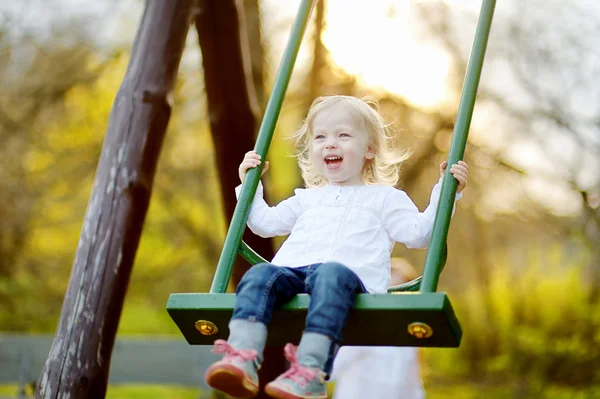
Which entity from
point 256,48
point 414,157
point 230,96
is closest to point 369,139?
point 230,96

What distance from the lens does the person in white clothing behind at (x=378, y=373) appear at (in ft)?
13.8

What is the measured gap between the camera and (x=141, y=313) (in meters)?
14.9

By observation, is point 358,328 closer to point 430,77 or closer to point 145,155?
point 145,155

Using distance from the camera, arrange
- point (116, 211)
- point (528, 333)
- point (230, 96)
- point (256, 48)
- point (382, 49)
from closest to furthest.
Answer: point (116, 211)
point (230, 96)
point (382, 49)
point (256, 48)
point (528, 333)

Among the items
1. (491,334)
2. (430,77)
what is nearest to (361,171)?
(430,77)

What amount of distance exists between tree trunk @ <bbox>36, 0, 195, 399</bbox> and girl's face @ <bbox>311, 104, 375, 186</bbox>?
104cm

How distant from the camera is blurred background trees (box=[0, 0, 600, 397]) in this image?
29.6ft

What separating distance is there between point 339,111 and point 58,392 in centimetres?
169

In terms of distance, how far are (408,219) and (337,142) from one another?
416 mm

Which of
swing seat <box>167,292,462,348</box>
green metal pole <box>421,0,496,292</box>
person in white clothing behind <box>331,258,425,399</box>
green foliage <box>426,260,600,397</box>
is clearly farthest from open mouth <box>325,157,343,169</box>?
green foliage <box>426,260,600,397</box>

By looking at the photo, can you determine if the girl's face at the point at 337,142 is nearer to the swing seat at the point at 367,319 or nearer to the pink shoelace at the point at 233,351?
the swing seat at the point at 367,319

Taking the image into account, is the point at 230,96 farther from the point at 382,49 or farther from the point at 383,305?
the point at 382,49

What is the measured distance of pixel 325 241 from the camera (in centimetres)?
296

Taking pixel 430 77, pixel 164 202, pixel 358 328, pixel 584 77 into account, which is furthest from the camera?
pixel 164 202
